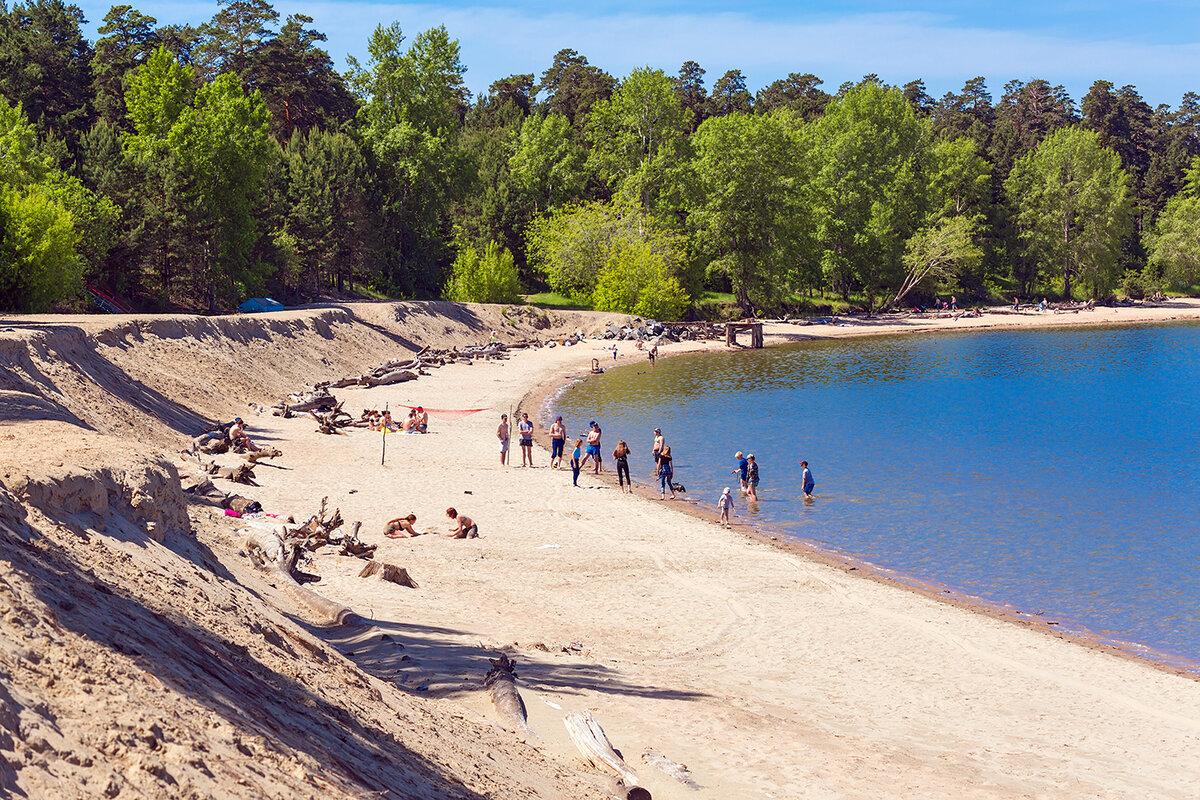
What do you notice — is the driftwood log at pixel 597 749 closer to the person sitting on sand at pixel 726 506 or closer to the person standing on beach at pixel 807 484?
the person sitting on sand at pixel 726 506

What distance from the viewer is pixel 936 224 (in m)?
88.1

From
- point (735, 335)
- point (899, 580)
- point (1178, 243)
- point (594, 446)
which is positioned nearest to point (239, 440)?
point (594, 446)

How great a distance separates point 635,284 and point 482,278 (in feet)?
39.8

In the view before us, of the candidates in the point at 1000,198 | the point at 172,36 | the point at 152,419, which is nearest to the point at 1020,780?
the point at 152,419

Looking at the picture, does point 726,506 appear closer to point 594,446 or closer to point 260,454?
point 594,446

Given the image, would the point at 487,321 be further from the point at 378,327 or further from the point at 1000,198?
the point at 1000,198

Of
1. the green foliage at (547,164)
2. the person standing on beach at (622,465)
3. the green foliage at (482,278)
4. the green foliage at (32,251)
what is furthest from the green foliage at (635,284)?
the person standing on beach at (622,465)

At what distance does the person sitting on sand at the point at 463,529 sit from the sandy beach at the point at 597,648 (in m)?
0.33

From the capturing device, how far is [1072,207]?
9525 cm

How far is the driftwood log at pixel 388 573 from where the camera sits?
15148 mm

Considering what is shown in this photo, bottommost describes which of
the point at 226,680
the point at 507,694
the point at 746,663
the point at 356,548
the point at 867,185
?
the point at 746,663

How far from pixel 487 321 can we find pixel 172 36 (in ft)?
94.2

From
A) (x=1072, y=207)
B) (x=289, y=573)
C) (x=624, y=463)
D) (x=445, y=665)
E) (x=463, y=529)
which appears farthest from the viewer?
(x=1072, y=207)

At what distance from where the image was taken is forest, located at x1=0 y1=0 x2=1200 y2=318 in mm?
45531
